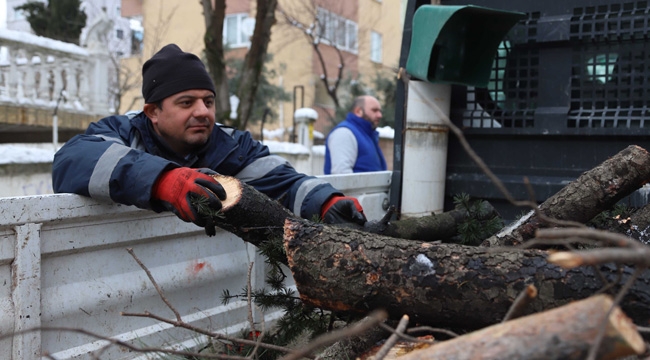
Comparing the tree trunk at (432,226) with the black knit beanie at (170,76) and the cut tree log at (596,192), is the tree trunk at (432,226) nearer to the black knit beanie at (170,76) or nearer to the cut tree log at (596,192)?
the cut tree log at (596,192)

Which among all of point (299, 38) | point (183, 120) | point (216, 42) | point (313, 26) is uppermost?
point (313, 26)

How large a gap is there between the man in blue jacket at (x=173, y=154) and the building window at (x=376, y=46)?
25.5m

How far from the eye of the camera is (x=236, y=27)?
2541 centimetres

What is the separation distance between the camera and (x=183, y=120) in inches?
131

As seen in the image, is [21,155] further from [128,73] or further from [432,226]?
[128,73]

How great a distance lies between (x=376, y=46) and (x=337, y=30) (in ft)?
17.8

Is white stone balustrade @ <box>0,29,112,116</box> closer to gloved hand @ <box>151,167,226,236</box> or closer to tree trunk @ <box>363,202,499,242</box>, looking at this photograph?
gloved hand @ <box>151,167,226,236</box>

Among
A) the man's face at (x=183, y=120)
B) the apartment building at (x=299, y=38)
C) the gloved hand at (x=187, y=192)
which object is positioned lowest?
the gloved hand at (x=187, y=192)

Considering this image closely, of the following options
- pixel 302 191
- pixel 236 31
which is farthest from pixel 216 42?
pixel 236 31

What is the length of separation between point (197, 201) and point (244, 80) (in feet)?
22.3

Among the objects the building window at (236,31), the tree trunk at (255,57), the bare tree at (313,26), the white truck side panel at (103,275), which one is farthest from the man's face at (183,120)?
the building window at (236,31)

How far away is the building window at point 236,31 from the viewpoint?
83.0ft

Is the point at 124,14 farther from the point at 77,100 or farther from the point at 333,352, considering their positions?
the point at 333,352

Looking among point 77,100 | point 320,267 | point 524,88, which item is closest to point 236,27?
point 77,100
